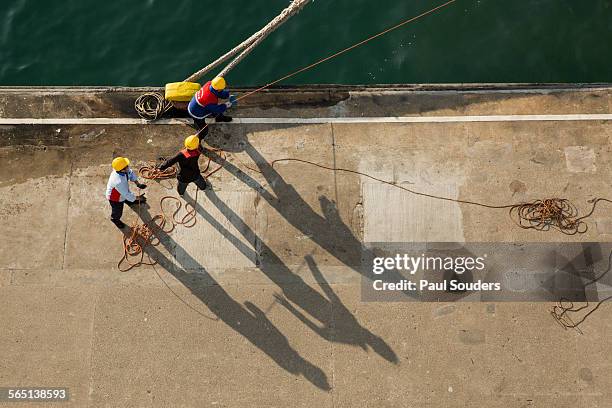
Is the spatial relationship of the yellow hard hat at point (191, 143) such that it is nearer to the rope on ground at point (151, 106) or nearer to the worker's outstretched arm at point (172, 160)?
the worker's outstretched arm at point (172, 160)

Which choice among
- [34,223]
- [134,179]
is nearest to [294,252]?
[134,179]

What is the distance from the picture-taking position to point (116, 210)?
10.2 meters

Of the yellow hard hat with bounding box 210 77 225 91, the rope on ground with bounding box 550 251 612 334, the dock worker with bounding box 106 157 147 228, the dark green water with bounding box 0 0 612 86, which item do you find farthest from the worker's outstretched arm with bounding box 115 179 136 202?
the rope on ground with bounding box 550 251 612 334

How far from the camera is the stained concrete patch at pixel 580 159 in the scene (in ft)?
36.5

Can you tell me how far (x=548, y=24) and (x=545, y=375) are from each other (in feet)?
27.2

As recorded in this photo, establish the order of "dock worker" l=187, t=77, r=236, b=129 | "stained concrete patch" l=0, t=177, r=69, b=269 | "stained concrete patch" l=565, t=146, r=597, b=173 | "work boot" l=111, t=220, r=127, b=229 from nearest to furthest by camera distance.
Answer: "dock worker" l=187, t=77, r=236, b=129 < "work boot" l=111, t=220, r=127, b=229 < "stained concrete patch" l=0, t=177, r=69, b=269 < "stained concrete patch" l=565, t=146, r=597, b=173

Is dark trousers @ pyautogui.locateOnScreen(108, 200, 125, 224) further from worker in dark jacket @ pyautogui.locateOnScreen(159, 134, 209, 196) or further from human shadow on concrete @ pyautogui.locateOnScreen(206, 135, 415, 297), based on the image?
human shadow on concrete @ pyautogui.locateOnScreen(206, 135, 415, 297)

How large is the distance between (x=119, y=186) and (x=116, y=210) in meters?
0.71

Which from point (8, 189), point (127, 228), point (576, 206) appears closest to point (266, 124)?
point (127, 228)

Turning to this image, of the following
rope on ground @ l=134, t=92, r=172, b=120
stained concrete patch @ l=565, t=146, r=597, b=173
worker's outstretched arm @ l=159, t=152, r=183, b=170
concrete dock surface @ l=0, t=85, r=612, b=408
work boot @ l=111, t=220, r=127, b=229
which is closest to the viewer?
worker's outstretched arm @ l=159, t=152, r=183, b=170

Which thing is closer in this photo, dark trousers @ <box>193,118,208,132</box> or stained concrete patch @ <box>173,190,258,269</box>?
stained concrete patch @ <box>173,190,258,269</box>

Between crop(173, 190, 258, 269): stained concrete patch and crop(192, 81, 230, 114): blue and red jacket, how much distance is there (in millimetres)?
1615

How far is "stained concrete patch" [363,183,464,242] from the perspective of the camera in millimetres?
10797

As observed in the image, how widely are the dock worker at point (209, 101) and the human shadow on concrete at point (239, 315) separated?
7.22ft
